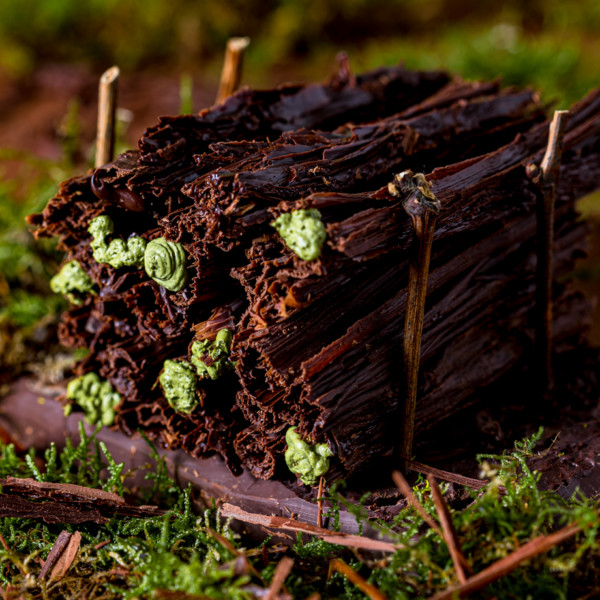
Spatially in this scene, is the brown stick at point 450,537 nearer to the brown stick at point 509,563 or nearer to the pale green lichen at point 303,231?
the brown stick at point 509,563

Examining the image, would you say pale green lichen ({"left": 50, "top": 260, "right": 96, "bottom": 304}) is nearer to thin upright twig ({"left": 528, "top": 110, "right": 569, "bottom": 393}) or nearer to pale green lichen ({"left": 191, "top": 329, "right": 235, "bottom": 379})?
pale green lichen ({"left": 191, "top": 329, "right": 235, "bottom": 379})

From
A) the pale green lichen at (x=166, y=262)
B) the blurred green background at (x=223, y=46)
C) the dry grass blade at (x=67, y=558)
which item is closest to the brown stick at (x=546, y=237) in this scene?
the pale green lichen at (x=166, y=262)

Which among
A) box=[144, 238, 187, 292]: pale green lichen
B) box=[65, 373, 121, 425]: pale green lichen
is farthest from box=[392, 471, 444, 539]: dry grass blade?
box=[65, 373, 121, 425]: pale green lichen

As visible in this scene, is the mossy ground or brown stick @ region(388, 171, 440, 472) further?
brown stick @ region(388, 171, 440, 472)

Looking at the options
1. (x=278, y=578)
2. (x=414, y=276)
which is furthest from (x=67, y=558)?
(x=414, y=276)

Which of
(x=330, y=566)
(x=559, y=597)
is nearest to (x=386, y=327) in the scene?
(x=330, y=566)

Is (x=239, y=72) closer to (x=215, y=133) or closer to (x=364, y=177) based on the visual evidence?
(x=215, y=133)
